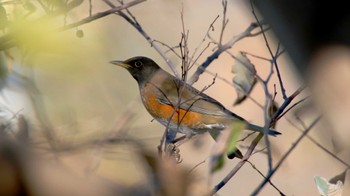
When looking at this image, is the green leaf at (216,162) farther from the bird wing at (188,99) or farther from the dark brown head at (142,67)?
the dark brown head at (142,67)

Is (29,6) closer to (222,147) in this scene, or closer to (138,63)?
(222,147)

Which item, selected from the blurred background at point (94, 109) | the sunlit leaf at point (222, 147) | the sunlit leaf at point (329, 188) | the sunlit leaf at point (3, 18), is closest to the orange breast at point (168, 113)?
the blurred background at point (94, 109)

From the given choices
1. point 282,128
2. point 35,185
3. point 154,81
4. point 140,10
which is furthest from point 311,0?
point 140,10

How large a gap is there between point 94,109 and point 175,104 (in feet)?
1.44

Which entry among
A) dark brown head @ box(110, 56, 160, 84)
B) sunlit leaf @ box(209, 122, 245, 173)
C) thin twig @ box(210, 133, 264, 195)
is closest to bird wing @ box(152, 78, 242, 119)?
dark brown head @ box(110, 56, 160, 84)

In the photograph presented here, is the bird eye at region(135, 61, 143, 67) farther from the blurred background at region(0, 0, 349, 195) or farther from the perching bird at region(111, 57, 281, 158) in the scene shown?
the blurred background at region(0, 0, 349, 195)

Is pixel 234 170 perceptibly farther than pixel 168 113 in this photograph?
No

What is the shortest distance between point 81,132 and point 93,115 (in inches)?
39.0

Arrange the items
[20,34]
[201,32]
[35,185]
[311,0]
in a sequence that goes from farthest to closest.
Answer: [201,32] < [20,34] < [311,0] < [35,185]

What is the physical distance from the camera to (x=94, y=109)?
3.42m

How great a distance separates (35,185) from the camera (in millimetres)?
782

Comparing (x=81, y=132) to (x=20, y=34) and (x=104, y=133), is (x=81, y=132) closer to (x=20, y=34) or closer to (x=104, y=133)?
(x=104, y=133)

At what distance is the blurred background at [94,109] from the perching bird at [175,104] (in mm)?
143

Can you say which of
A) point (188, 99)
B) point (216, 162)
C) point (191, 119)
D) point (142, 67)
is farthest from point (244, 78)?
point (216, 162)
